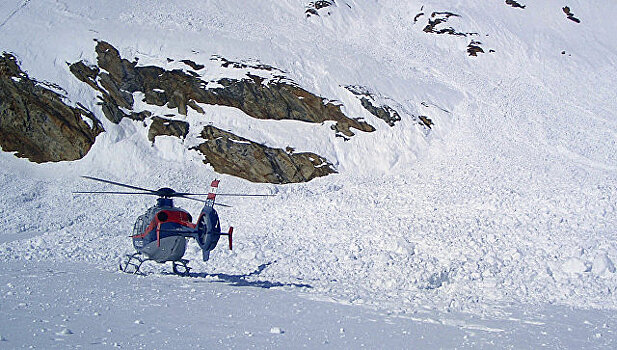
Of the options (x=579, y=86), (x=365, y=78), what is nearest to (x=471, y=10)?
(x=579, y=86)

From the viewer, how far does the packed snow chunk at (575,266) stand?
12.6 meters

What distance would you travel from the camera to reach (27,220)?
1923 cm

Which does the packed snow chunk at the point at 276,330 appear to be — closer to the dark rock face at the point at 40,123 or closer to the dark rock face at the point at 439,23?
the dark rock face at the point at 40,123

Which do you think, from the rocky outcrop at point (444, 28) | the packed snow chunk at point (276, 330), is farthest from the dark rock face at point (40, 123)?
the rocky outcrop at point (444, 28)

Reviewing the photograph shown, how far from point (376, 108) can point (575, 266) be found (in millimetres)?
15997

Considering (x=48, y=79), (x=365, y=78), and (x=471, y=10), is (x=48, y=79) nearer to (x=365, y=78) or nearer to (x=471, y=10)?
(x=365, y=78)

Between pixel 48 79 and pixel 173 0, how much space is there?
14382 mm

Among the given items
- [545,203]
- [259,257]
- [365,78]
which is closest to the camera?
[259,257]

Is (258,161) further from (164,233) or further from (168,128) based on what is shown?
(164,233)

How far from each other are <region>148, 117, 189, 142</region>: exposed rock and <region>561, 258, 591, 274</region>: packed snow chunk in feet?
63.0

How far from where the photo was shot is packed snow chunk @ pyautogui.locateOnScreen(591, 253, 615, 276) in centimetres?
1251

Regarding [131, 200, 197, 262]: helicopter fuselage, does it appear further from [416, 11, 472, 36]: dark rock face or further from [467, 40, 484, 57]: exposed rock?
[416, 11, 472, 36]: dark rock face

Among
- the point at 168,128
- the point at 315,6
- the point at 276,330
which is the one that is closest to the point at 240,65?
the point at 168,128

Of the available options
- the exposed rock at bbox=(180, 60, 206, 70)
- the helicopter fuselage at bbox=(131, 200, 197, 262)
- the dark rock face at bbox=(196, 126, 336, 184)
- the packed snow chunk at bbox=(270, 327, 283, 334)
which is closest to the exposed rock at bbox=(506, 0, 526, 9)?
the dark rock face at bbox=(196, 126, 336, 184)
